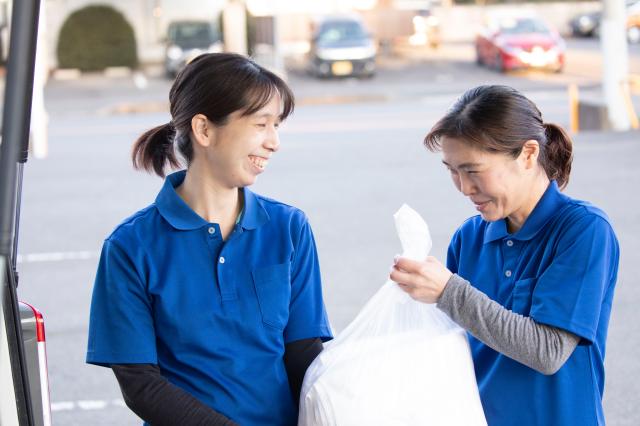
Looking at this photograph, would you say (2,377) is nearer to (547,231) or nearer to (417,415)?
(417,415)

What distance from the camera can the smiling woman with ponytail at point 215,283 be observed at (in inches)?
97.6

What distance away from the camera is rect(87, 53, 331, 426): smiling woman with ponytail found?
248 centimetres

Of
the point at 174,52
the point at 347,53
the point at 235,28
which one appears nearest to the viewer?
the point at 347,53

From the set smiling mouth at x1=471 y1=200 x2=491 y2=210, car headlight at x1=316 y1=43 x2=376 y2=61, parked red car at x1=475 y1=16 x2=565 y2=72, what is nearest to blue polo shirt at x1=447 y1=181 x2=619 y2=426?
smiling mouth at x1=471 y1=200 x2=491 y2=210

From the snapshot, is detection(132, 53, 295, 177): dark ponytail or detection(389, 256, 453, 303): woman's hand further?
detection(132, 53, 295, 177): dark ponytail

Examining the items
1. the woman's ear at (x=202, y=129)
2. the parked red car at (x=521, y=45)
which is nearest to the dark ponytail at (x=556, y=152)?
the woman's ear at (x=202, y=129)

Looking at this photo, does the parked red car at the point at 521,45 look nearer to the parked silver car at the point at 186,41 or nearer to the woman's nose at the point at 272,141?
the parked silver car at the point at 186,41

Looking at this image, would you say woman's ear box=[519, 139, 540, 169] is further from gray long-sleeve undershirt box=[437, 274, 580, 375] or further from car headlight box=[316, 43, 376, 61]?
car headlight box=[316, 43, 376, 61]

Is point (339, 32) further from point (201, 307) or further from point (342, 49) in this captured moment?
point (201, 307)

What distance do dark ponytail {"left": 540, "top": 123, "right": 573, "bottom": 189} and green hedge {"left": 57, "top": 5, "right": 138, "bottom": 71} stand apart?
100 ft

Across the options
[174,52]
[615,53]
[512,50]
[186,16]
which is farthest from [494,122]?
[186,16]

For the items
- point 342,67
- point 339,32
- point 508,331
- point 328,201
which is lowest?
point 342,67

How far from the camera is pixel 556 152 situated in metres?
2.65

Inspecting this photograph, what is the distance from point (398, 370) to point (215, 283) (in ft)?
1.59
